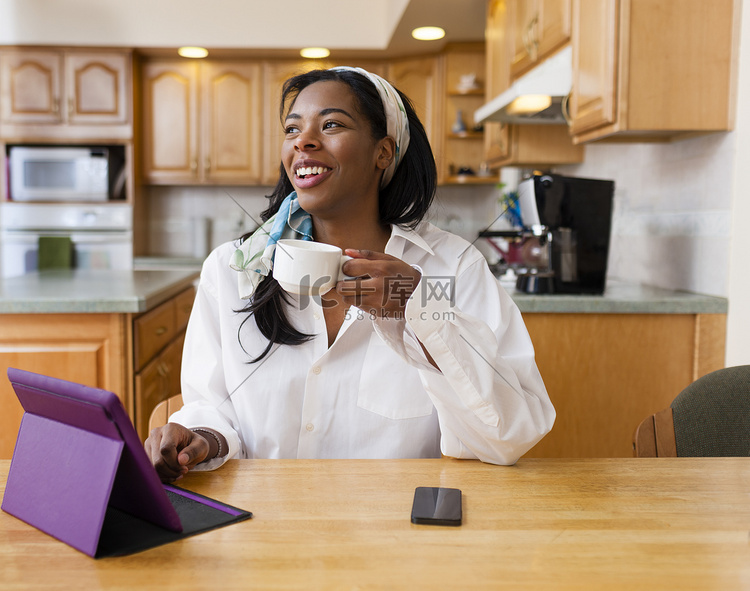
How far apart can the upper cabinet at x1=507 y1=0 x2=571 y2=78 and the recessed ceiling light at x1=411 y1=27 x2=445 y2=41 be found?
0.95 m

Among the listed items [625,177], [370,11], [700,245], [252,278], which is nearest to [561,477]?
[252,278]

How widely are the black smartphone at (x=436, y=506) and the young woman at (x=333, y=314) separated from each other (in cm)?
28

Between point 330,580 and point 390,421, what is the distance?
0.59m

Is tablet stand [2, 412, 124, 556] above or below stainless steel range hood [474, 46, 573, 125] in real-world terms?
below

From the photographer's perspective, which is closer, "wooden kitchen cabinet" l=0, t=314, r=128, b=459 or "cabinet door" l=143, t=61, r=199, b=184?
"wooden kitchen cabinet" l=0, t=314, r=128, b=459

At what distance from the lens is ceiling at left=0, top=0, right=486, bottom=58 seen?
4266 millimetres

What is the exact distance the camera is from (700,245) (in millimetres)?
2070

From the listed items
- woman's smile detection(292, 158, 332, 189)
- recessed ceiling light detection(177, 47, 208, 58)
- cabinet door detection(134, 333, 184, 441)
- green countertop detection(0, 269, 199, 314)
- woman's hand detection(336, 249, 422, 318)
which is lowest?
cabinet door detection(134, 333, 184, 441)

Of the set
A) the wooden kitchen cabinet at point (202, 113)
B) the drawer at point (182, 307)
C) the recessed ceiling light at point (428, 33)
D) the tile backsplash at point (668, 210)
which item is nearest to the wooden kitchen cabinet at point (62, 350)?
the tile backsplash at point (668, 210)

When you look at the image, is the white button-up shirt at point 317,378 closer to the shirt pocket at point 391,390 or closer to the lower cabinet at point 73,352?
the shirt pocket at point 391,390

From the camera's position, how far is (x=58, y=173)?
4410 millimetres

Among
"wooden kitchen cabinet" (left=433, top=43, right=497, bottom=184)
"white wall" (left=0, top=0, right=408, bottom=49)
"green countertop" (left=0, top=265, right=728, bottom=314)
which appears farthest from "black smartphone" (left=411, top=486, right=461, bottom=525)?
"white wall" (left=0, top=0, right=408, bottom=49)

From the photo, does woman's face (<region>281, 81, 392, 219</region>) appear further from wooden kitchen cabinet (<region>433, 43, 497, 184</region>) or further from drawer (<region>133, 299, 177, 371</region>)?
wooden kitchen cabinet (<region>433, 43, 497, 184</region>)

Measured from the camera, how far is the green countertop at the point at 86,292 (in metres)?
1.96
